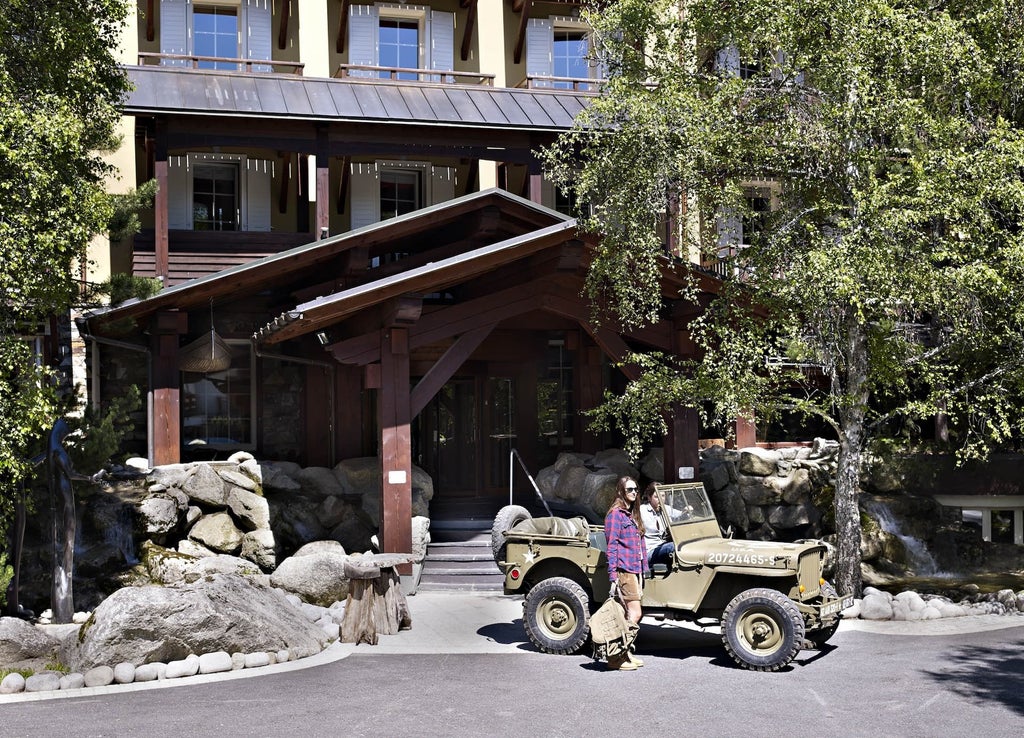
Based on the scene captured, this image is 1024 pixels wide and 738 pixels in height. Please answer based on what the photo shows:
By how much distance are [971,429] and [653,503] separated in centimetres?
542

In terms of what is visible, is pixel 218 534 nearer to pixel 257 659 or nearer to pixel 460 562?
pixel 460 562

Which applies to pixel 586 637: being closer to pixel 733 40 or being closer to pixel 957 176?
pixel 957 176

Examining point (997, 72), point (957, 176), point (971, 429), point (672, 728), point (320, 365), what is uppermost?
point (997, 72)

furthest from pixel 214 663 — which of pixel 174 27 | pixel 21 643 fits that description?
pixel 174 27

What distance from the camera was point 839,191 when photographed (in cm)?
1498

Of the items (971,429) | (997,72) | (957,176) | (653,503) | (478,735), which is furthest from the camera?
(997,72)

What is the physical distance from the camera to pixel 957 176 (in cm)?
1349

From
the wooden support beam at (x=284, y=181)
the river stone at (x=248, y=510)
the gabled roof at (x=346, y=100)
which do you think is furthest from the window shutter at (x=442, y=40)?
the river stone at (x=248, y=510)

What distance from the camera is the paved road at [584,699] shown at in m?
8.79

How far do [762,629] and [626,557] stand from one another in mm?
1441

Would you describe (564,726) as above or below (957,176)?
below

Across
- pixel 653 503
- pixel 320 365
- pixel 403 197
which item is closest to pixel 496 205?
pixel 320 365

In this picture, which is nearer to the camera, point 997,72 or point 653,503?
point 653,503

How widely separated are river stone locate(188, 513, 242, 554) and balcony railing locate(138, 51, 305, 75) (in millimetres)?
9359
